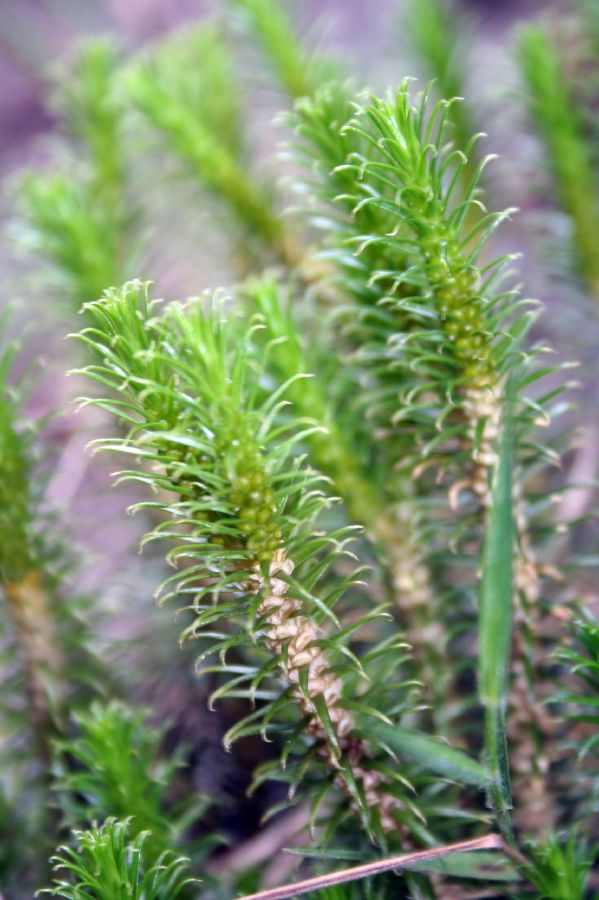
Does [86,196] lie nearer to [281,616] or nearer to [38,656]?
[38,656]

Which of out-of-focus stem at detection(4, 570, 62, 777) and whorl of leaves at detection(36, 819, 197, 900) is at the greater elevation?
out-of-focus stem at detection(4, 570, 62, 777)

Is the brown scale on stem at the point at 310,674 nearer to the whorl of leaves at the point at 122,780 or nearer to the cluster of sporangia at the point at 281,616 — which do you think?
the cluster of sporangia at the point at 281,616

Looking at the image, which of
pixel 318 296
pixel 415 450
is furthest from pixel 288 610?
pixel 318 296

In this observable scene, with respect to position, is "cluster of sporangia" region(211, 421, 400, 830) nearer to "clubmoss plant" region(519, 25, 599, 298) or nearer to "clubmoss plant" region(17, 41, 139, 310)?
"clubmoss plant" region(17, 41, 139, 310)

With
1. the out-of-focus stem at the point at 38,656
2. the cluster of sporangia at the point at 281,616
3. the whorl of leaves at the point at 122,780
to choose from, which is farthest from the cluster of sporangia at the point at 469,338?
the out-of-focus stem at the point at 38,656

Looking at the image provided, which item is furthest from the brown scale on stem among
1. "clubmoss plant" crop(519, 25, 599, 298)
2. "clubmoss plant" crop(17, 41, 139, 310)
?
"clubmoss plant" crop(519, 25, 599, 298)

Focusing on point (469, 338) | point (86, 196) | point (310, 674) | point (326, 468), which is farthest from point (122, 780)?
point (86, 196)
